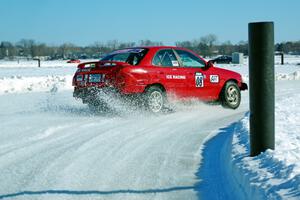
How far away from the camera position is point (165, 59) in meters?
9.60

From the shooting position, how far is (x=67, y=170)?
474 cm

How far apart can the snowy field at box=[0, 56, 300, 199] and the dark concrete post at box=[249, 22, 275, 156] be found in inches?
10.7

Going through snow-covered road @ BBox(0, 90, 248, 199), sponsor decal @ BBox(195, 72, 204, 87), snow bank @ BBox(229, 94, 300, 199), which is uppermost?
sponsor decal @ BBox(195, 72, 204, 87)

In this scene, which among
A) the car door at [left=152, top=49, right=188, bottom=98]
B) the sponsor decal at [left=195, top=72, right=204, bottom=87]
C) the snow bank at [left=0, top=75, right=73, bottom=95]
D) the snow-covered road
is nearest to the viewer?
the snow-covered road

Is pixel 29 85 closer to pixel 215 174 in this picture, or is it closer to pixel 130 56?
pixel 130 56

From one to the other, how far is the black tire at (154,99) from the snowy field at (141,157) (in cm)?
25

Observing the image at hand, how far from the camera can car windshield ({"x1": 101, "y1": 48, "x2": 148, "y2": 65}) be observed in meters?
9.16

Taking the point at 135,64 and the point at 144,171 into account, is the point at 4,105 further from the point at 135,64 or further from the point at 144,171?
the point at 144,171

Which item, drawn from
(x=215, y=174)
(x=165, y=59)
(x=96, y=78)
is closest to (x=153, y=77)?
(x=165, y=59)

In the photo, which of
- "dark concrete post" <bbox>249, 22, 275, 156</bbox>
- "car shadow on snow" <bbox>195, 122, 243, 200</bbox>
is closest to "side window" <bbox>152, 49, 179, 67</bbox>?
"car shadow on snow" <bbox>195, 122, 243, 200</bbox>

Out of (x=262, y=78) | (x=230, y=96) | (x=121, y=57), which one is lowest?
(x=230, y=96)

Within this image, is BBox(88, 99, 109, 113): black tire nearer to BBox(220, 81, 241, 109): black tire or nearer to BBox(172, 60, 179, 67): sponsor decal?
BBox(172, 60, 179, 67): sponsor decal

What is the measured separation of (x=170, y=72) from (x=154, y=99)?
743mm

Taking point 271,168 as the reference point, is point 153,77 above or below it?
above
